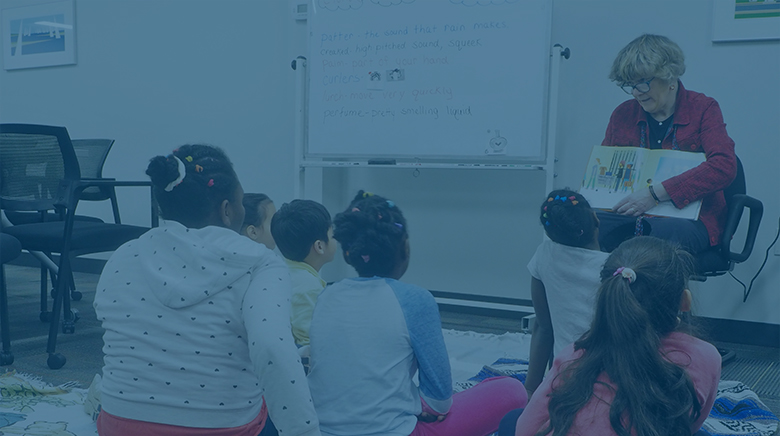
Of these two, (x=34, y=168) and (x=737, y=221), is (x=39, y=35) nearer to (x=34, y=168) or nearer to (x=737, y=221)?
(x=34, y=168)

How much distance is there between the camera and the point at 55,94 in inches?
180

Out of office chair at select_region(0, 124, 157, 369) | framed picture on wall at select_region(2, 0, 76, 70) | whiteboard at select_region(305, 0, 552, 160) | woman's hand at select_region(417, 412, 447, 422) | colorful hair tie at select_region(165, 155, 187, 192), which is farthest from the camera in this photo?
framed picture on wall at select_region(2, 0, 76, 70)

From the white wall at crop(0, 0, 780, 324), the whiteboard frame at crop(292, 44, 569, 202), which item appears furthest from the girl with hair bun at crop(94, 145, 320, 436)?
the white wall at crop(0, 0, 780, 324)

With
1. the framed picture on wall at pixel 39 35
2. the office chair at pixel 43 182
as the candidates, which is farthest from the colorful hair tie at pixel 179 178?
the framed picture on wall at pixel 39 35

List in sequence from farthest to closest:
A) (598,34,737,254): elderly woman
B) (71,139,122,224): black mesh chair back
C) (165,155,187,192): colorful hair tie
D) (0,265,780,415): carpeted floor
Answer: (71,139,122,224): black mesh chair back
(0,265,780,415): carpeted floor
(598,34,737,254): elderly woman
(165,155,187,192): colorful hair tie

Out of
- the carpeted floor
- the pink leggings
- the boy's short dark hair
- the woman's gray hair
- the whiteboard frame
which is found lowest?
the carpeted floor

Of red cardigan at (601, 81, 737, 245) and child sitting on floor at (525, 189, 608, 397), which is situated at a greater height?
red cardigan at (601, 81, 737, 245)

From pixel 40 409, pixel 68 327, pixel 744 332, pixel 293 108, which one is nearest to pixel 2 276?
pixel 68 327

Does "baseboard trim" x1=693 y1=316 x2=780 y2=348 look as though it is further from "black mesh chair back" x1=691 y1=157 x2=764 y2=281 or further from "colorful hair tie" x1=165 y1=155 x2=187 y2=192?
"colorful hair tie" x1=165 y1=155 x2=187 y2=192

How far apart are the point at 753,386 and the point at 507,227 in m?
1.39

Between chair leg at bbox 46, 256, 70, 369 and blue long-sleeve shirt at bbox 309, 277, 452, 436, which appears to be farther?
chair leg at bbox 46, 256, 70, 369

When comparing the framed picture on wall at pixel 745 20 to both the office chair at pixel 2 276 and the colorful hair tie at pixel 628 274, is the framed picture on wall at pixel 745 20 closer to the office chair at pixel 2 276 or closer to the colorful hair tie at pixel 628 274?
the colorful hair tie at pixel 628 274

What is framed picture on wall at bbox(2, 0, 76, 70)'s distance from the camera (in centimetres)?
448

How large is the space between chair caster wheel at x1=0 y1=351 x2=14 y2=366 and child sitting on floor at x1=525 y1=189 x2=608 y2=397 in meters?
1.83
